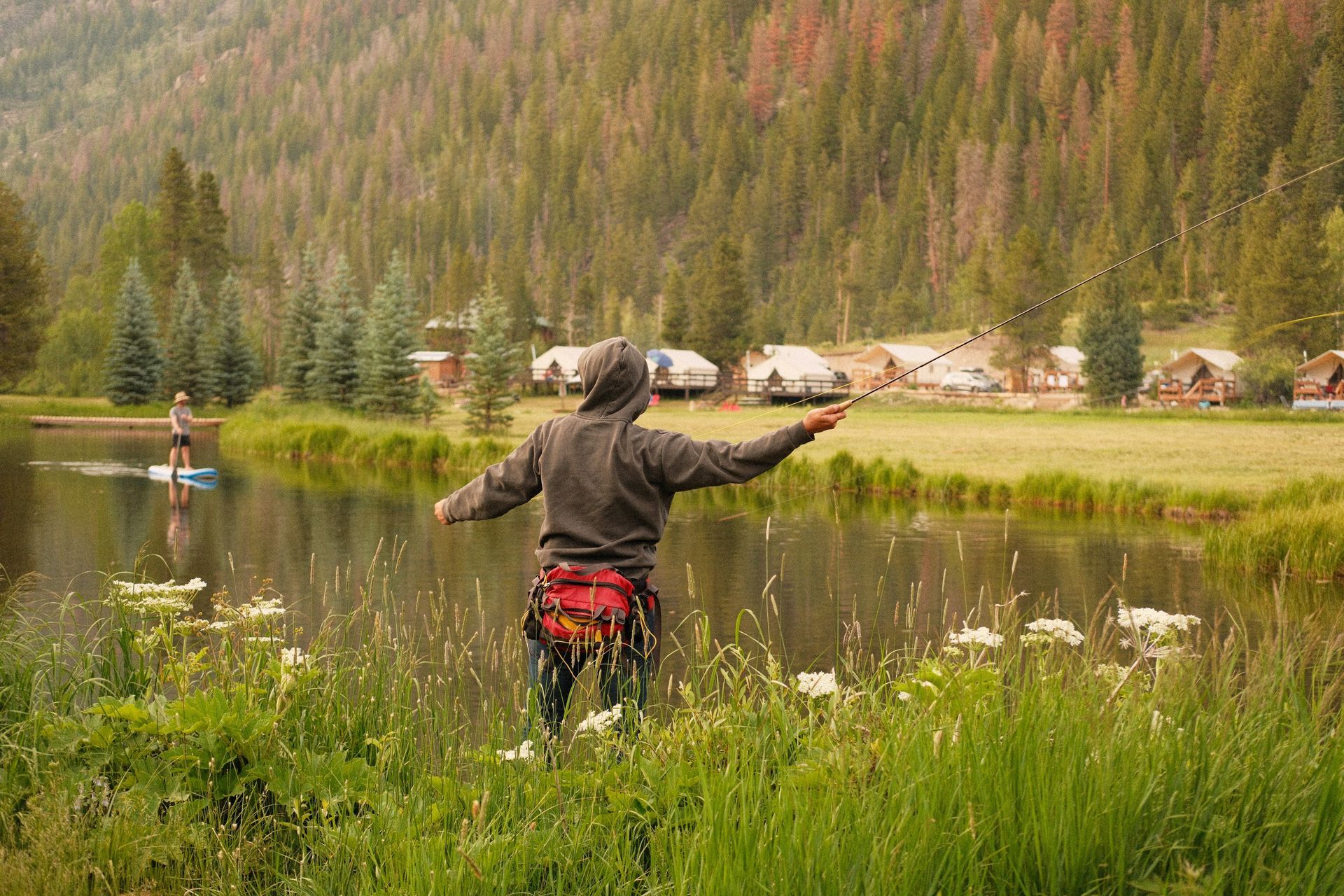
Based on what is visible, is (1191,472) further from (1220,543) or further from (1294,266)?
(1294,266)

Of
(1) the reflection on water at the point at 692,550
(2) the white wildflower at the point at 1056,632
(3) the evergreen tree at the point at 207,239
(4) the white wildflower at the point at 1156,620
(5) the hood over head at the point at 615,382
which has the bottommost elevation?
(1) the reflection on water at the point at 692,550

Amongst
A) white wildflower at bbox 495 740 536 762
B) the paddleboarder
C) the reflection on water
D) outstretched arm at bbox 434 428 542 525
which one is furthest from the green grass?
the paddleboarder

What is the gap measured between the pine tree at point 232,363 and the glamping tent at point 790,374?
90.4 feet

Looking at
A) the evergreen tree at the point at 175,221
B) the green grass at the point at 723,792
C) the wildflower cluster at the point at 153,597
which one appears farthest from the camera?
the evergreen tree at the point at 175,221

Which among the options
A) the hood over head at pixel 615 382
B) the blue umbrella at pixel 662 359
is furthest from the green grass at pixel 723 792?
the blue umbrella at pixel 662 359

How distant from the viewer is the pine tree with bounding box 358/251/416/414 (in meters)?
45.2

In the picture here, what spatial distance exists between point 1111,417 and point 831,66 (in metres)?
119

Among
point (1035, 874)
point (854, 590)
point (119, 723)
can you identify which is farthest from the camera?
point (854, 590)

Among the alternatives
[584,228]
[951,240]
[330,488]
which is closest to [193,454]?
[330,488]

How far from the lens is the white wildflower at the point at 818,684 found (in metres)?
Answer: 3.74

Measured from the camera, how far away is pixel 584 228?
135000 millimetres

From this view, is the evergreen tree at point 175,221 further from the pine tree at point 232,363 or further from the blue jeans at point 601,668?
the blue jeans at point 601,668

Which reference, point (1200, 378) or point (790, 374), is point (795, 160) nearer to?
point (790, 374)

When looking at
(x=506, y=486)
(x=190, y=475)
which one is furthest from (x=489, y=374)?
(x=506, y=486)
